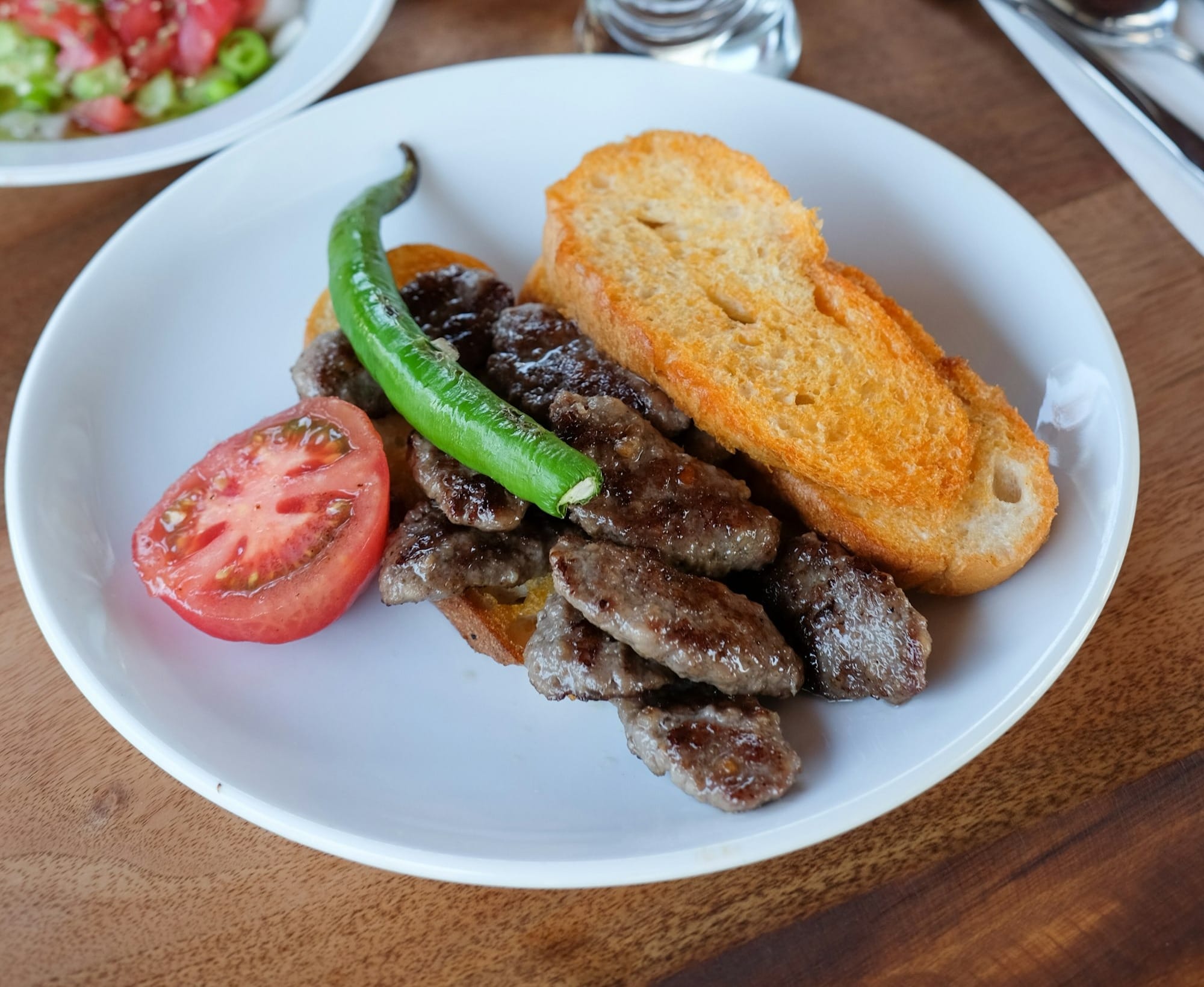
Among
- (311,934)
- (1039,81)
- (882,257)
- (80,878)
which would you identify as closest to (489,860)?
(311,934)

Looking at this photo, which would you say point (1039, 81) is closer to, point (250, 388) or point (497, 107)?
point (497, 107)

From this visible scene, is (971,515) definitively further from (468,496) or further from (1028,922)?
(468,496)

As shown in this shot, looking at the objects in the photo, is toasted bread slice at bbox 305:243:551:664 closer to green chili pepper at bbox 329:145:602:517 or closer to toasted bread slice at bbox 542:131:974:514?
green chili pepper at bbox 329:145:602:517

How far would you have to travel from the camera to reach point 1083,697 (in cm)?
254

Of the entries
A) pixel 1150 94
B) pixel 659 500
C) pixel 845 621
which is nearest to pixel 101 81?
pixel 659 500

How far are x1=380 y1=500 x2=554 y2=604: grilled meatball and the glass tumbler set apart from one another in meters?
2.35

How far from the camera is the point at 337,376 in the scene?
111 inches

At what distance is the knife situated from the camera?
11.5ft

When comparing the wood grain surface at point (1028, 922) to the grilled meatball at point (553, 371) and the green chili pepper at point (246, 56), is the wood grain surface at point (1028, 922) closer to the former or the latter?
the grilled meatball at point (553, 371)

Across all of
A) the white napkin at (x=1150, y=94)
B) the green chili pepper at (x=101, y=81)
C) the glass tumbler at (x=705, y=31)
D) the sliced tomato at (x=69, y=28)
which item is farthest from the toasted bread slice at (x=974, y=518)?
the sliced tomato at (x=69, y=28)

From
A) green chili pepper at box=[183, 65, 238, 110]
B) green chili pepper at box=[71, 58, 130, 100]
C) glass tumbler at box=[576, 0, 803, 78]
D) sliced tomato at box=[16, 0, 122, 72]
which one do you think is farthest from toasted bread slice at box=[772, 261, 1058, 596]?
sliced tomato at box=[16, 0, 122, 72]

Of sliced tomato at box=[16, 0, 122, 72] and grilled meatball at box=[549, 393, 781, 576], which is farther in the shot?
sliced tomato at box=[16, 0, 122, 72]

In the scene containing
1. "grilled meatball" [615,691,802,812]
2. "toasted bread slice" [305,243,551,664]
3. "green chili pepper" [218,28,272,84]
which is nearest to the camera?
"grilled meatball" [615,691,802,812]

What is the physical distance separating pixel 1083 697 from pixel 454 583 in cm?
161
